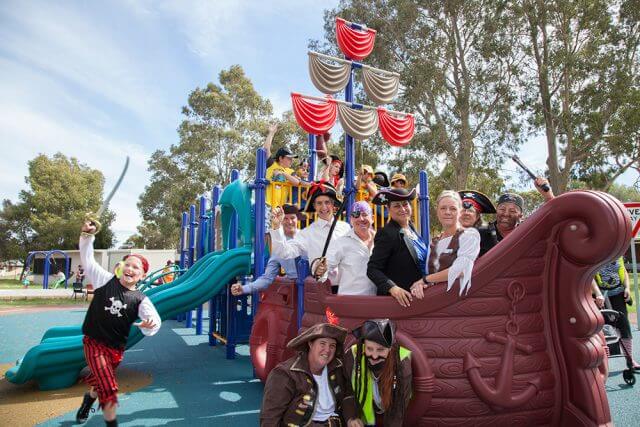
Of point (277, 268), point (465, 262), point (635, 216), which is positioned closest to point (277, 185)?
point (277, 268)

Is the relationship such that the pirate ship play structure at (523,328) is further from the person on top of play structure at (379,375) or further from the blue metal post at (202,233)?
the blue metal post at (202,233)

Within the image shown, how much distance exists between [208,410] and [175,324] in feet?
24.9

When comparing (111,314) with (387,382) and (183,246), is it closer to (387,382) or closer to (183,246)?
(387,382)

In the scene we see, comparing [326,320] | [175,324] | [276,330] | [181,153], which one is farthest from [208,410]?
[181,153]

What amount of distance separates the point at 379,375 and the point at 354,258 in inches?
41.7

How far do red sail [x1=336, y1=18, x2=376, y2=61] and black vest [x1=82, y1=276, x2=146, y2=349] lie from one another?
513cm

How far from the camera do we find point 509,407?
8.91ft

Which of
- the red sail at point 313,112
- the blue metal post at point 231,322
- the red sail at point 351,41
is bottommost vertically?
the blue metal post at point 231,322

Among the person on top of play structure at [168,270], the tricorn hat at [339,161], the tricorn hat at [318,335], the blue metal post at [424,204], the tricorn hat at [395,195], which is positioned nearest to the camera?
the tricorn hat at [318,335]

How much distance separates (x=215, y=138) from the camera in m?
24.7

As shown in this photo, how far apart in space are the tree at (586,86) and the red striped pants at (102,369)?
54.0 feet

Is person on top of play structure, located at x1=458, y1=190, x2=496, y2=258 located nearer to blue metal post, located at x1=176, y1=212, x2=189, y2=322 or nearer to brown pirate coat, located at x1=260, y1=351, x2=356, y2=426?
brown pirate coat, located at x1=260, y1=351, x2=356, y2=426

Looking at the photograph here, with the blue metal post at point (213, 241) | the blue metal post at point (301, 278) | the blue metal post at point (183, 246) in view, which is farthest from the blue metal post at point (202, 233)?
the blue metal post at point (301, 278)

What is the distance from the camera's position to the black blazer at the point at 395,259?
318cm
